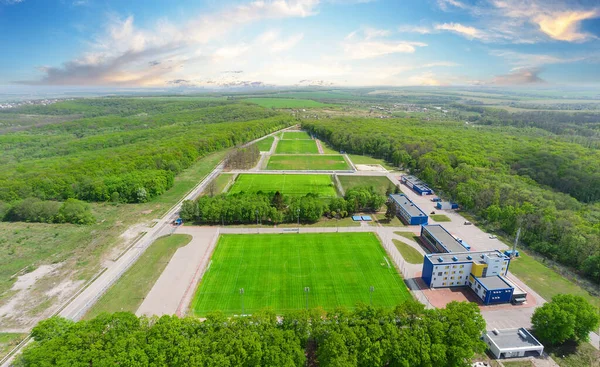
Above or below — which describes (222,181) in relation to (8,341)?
below

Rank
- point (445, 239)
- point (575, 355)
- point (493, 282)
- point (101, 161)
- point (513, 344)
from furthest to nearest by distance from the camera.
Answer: point (101, 161) < point (445, 239) < point (493, 282) < point (513, 344) < point (575, 355)

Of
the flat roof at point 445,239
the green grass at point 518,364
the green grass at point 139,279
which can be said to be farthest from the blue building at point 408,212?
the green grass at point 139,279

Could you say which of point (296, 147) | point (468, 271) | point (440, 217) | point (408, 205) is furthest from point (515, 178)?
point (296, 147)

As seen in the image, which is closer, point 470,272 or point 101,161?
point 470,272

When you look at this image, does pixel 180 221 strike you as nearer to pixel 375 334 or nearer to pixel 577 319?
pixel 375 334

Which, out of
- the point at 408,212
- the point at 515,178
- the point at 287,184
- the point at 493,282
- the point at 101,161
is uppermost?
the point at 101,161

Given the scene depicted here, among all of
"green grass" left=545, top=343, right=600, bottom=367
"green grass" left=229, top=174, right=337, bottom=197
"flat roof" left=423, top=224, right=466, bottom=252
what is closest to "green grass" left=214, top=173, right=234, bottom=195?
"green grass" left=229, top=174, right=337, bottom=197

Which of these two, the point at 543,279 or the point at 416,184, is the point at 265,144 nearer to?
the point at 416,184

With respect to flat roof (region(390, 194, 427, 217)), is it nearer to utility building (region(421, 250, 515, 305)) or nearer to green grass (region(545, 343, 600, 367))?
utility building (region(421, 250, 515, 305))
